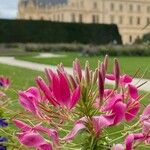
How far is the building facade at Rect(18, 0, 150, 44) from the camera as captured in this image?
9738 centimetres

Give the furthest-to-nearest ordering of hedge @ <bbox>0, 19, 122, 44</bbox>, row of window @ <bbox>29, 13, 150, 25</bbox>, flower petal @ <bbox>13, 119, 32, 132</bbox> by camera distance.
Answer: row of window @ <bbox>29, 13, 150, 25</bbox> < hedge @ <bbox>0, 19, 122, 44</bbox> < flower petal @ <bbox>13, 119, 32, 132</bbox>

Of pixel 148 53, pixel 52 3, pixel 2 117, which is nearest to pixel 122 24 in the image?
pixel 52 3

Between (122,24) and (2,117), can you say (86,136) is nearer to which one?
(2,117)

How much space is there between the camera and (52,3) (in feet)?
330

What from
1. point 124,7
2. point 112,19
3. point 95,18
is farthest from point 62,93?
point 124,7

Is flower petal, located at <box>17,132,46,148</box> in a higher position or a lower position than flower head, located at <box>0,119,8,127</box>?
higher

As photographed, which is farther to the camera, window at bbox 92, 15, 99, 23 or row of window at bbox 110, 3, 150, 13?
row of window at bbox 110, 3, 150, 13

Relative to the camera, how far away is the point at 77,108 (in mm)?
1936

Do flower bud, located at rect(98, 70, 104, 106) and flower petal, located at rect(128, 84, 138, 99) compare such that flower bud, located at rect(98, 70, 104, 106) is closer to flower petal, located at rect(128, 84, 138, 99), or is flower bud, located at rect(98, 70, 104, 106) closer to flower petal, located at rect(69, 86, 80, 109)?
flower petal, located at rect(69, 86, 80, 109)

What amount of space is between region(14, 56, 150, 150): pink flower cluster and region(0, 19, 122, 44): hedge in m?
39.9

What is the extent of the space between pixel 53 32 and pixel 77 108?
138 ft

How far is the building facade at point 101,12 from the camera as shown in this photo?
9738 cm

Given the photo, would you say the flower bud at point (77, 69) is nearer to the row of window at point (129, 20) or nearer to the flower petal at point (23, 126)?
the flower petal at point (23, 126)

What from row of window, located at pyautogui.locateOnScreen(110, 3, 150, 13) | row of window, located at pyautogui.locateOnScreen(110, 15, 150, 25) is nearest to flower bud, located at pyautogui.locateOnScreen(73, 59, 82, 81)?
row of window, located at pyautogui.locateOnScreen(110, 3, 150, 13)
